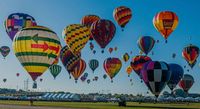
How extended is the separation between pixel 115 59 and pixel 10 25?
91.2ft

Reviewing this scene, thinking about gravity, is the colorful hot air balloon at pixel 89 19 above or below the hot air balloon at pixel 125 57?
above

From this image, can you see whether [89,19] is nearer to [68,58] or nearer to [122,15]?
[122,15]

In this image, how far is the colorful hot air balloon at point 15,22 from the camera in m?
71.2

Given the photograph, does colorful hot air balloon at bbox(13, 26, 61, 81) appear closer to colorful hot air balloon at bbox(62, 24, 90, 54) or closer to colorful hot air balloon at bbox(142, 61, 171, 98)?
colorful hot air balloon at bbox(142, 61, 171, 98)

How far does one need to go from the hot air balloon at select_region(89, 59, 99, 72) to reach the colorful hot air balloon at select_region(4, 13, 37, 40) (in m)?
24.9

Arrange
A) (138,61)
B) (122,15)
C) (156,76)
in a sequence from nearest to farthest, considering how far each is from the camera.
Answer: (156,76), (122,15), (138,61)

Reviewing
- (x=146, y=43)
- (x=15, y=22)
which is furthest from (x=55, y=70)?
(x=15, y=22)

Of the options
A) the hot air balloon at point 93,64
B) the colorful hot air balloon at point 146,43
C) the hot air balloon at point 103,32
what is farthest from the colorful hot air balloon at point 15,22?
the hot air balloon at point 93,64

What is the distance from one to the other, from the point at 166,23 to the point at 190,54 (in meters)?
19.0

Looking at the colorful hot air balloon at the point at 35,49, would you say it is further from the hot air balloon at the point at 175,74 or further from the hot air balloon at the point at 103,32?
the hot air balloon at the point at 175,74

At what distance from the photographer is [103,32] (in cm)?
7481

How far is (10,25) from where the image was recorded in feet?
235

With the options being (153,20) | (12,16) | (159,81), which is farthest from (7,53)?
(159,81)

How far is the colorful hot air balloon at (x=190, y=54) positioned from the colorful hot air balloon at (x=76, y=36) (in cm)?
2205
